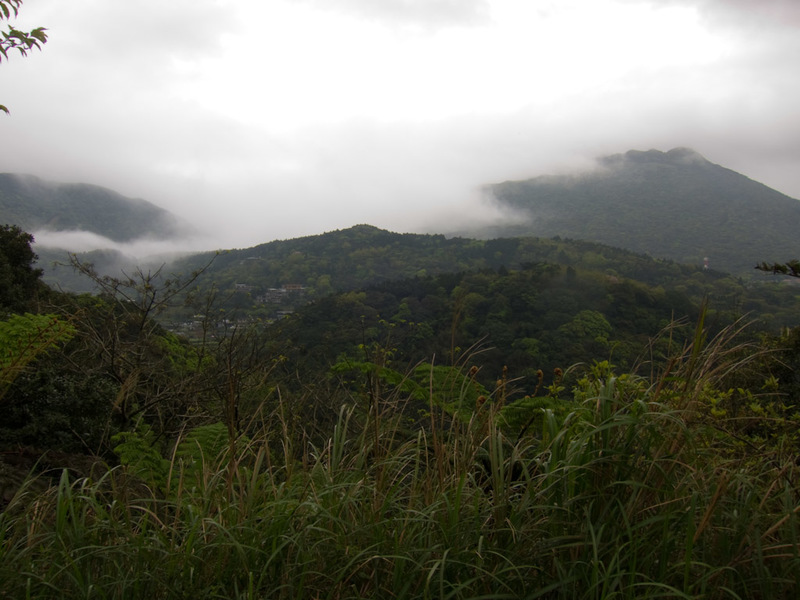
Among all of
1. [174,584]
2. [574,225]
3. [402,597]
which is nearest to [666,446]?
[402,597]

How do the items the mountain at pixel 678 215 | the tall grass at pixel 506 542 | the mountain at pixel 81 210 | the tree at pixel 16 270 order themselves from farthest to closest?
the mountain at pixel 678 215 < the mountain at pixel 81 210 < the tree at pixel 16 270 < the tall grass at pixel 506 542

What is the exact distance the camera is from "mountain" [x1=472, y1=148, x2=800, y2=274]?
110m

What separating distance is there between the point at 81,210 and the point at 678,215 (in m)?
158

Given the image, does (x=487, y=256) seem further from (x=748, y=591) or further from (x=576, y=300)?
(x=748, y=591)

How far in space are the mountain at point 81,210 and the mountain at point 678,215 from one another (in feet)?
350

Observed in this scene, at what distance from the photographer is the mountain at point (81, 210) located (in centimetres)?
10562

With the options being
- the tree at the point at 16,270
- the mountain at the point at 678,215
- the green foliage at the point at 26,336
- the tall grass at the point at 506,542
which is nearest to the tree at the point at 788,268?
the tall grass at the point at 506,542

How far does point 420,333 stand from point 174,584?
108 ft

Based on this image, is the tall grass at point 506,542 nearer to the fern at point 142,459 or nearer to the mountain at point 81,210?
the fern at point 142,459

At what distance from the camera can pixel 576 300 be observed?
45.7m

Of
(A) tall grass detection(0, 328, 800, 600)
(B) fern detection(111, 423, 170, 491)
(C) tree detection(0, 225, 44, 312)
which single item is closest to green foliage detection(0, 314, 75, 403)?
(B) fern detection(111, 423, 170, 491)

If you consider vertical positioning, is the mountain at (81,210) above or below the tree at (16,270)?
above

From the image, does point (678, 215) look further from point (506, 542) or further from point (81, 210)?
point (506, 542)

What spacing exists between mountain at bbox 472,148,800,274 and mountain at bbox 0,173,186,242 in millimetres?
106716
